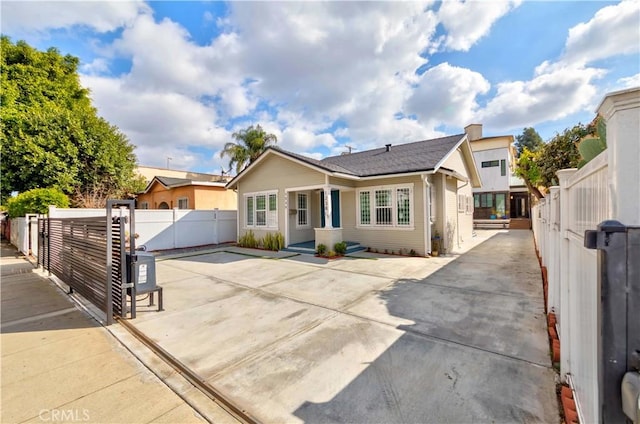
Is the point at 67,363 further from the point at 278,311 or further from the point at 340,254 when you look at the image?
the point at 340,254

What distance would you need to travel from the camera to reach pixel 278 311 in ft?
16.8

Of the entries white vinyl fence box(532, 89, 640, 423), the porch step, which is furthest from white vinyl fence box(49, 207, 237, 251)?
the porch step

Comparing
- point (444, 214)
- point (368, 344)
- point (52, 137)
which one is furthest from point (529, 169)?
point (52, 137)

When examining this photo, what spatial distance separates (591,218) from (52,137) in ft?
76.7

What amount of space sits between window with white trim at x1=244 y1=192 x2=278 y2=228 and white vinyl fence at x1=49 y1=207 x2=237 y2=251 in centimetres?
205

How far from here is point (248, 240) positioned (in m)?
14.2

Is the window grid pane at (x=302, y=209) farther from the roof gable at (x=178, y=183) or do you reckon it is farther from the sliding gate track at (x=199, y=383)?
the sliding gate track at (x=199, y=383)

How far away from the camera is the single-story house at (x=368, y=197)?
10883 millimetres

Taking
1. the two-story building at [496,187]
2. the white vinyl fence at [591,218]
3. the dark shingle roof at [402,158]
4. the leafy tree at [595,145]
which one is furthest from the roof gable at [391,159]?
the two-story building at [496,187]

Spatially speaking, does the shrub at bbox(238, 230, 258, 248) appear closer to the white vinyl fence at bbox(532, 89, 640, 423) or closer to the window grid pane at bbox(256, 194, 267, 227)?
the window grid pane at bbox(256, 194, 267, 227)

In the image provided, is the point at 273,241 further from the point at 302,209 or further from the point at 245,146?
the point at 245,146

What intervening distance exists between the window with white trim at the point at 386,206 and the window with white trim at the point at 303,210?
293 centimetres

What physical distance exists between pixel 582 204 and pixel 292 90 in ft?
46.3

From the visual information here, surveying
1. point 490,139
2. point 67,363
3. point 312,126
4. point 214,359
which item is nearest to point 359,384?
point 214,359
